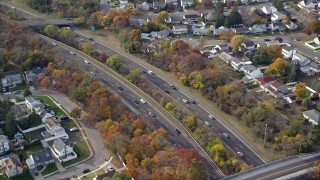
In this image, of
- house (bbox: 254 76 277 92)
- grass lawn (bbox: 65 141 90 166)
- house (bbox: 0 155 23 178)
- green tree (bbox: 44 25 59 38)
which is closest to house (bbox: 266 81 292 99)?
house (bbox: 254 76 277 92)

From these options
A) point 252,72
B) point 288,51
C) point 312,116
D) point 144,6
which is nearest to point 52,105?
point 252,72

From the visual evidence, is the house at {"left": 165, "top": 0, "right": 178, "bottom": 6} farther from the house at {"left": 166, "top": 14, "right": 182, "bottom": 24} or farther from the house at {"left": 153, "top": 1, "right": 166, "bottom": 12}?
the house at {"left": 166, "top": 14, "right": 182, "bottom": 24}

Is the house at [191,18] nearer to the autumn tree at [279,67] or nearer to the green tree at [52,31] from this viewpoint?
the green tree at [52,31]

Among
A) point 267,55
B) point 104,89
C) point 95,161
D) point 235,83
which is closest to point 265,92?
point 235,83

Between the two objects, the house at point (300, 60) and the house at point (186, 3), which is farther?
the house at point (186, 3)

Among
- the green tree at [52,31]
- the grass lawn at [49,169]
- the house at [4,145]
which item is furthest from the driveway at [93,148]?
the green tree at [52,31]

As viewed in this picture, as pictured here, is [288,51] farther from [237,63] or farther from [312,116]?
[312,116]
